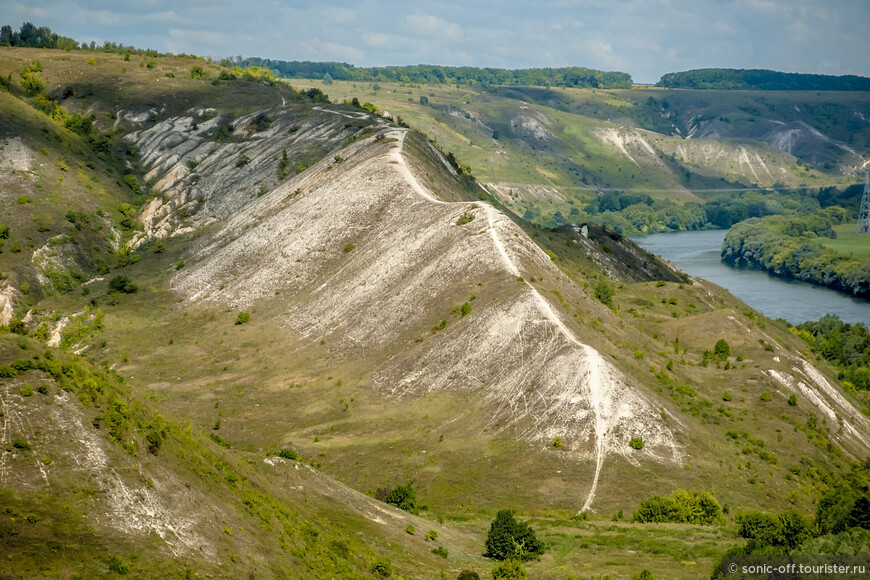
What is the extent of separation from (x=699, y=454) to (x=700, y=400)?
14487 millimetres

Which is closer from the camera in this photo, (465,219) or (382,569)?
(382,569)

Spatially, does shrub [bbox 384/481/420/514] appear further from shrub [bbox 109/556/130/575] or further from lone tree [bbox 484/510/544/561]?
shrub [bbox 109/556/130/575]

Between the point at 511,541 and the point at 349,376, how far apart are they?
121 ft

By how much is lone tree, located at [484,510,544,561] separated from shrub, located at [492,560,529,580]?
5.42m

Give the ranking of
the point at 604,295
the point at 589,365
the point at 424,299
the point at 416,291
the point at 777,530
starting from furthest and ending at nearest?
the point at 604,295
the point at 416,291
the point at 424,299
the point at 589,365
the point at 777,530

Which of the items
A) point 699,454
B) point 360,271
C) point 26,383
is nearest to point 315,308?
point 360,271

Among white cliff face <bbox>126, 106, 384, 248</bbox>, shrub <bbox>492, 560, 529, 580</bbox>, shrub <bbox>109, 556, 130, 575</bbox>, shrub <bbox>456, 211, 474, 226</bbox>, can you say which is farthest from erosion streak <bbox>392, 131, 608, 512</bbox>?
white cliff face <bbox>126, 106, 384, 248</bbox>

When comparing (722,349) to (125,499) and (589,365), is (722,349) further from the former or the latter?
(125,499)

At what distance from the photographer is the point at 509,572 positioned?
47.8 metres

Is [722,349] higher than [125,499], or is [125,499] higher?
[125,499]

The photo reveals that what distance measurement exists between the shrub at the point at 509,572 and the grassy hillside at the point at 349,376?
3.31 metres

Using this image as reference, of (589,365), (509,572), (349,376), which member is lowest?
(509,572)

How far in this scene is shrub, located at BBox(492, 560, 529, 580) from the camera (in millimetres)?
47844

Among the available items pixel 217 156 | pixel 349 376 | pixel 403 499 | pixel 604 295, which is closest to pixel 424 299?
pixel 349 376
